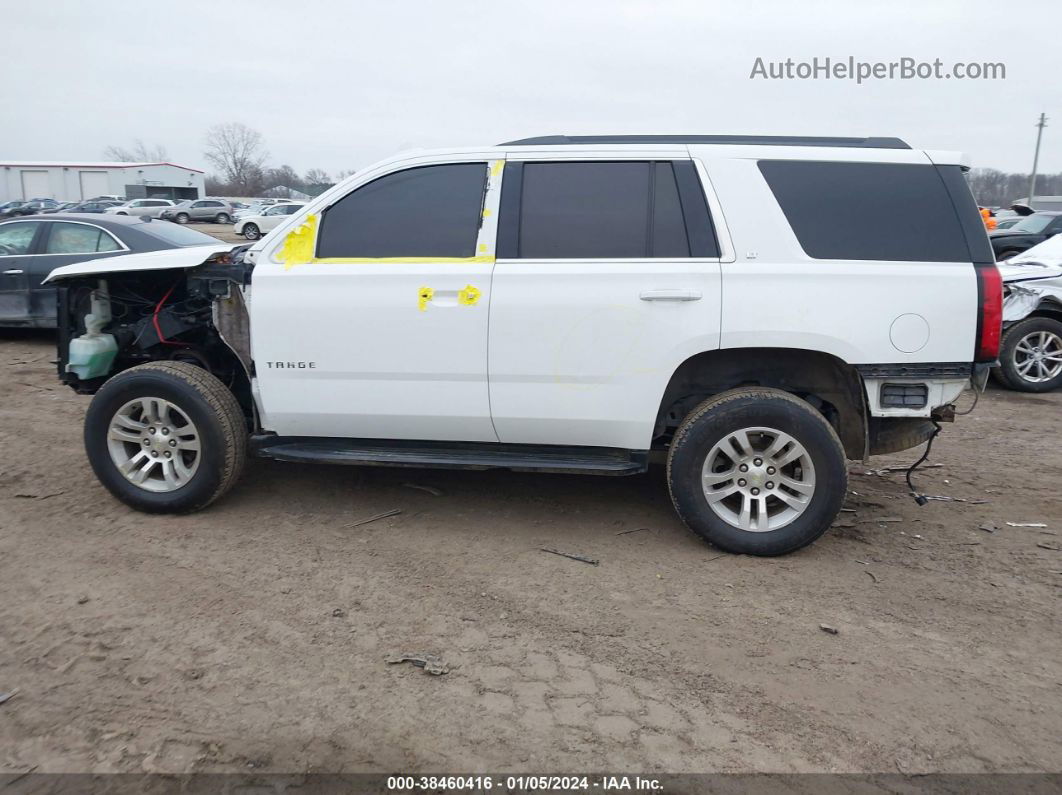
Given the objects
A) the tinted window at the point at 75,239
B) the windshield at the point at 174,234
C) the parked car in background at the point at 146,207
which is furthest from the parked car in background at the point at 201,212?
the windshield at the point at 174,234

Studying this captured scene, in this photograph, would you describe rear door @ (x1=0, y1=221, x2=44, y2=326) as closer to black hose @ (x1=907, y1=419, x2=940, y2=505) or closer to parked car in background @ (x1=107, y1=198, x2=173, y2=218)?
black hose @ (x1=907, y1=419, x2=940, y2=505)

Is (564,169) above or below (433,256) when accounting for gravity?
above

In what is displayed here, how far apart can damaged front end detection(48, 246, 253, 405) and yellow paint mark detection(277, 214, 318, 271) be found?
1.46 feet

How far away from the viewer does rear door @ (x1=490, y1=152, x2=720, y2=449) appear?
13.5 feet

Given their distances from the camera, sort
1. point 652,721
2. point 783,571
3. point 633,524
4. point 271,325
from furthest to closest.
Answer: point 633,524 < point 271,325 < point 783,571 < point 652,721

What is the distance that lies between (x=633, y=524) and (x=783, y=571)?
90cm

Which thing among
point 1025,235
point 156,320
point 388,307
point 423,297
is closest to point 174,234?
point 156,320

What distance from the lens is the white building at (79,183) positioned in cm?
6550

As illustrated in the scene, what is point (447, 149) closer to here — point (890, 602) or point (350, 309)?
point (350, 309)

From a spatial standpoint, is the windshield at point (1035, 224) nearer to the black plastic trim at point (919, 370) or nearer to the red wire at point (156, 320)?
the black plastic trim at point (919, 370)

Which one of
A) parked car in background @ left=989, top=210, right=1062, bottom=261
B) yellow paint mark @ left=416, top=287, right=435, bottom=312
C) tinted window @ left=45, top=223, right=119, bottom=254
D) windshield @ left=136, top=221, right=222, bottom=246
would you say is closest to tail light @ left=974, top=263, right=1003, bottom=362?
yellow paint mark @ left=416, top=287, right=435, bottom=312

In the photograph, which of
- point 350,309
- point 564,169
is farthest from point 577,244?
point 350,309

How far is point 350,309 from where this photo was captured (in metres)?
4.31

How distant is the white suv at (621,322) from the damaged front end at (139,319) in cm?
30
